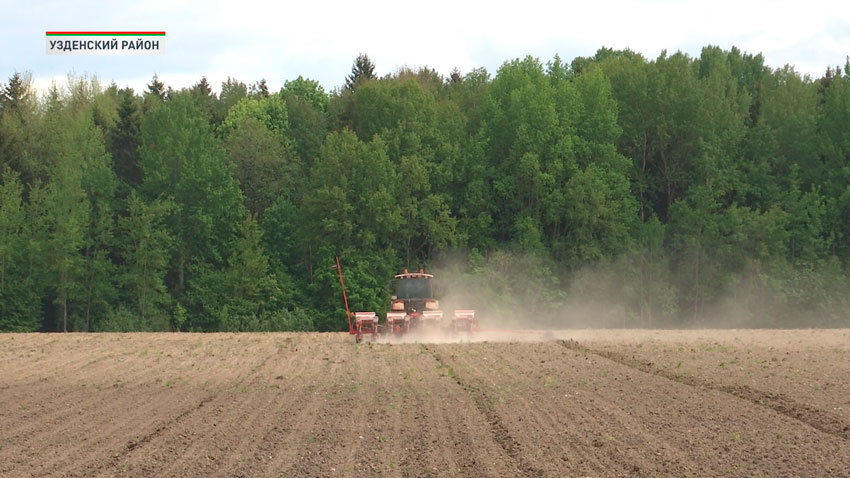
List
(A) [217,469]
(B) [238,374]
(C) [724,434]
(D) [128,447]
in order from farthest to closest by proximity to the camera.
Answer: (B) [238,374]
(C) [724,434]
(D) [128,447]
(A) [217,469]

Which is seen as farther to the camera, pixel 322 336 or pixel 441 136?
pixel 441 136

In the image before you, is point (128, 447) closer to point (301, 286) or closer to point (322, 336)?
point (322, 336)

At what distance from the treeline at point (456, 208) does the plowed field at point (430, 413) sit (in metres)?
34.5

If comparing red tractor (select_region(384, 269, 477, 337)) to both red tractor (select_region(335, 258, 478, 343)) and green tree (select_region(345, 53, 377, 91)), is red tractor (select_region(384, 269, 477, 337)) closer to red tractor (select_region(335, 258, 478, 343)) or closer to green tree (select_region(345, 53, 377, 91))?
red tractor (select_region(335, 258, 478, 343))

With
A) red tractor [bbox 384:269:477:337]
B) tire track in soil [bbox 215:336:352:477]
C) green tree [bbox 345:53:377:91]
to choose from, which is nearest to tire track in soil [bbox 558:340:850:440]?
tire track in soil [bbox 215:336:352:477]

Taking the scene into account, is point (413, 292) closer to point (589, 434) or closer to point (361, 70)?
point (589, 434)

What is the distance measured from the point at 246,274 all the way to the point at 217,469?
54.2 m

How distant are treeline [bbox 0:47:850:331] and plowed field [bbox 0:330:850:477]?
113 ft

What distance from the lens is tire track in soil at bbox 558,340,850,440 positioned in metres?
17.5

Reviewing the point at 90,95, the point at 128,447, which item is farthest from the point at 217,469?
the point at 90,95

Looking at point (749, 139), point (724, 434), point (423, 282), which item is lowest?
point (724, 434)

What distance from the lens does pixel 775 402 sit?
20203 mm

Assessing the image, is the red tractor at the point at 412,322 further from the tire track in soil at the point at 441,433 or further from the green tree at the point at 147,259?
the green tree at the point at 147,259

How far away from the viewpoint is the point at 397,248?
7044 cm
